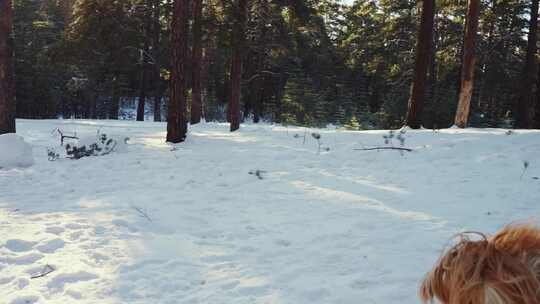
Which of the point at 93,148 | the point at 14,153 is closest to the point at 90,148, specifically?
the point at 93,148

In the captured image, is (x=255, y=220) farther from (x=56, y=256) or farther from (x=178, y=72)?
(x=178, y=72)

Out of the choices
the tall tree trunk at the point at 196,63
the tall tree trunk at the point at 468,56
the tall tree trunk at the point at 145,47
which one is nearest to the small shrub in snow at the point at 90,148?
the tall tree trunk at the point at 196,63

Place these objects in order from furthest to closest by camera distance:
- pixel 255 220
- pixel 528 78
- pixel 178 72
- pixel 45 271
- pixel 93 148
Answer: pixel 528 78, pixel 178 72, pixel 93 148, pixel 255 220, pixel 45 271

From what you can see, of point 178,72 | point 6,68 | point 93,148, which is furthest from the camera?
point 6,68

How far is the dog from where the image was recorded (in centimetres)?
74

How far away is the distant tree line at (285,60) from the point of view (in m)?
12.9

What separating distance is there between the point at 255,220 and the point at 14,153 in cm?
680

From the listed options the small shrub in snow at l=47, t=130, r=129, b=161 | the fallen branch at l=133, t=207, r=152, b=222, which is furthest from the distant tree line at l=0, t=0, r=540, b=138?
the fallen branch at l=133, t=207, r=152, b=222

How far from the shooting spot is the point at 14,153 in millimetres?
9164

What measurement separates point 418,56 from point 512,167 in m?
6.67

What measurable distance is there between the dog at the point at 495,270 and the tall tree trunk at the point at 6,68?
46.8 ft

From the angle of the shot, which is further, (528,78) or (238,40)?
(528,78)

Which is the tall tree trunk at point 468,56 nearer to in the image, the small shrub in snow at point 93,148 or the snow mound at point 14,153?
the small shrub in snow at point 93,148

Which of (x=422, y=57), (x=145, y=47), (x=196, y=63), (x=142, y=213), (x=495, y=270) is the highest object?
(x=145, y=47)
